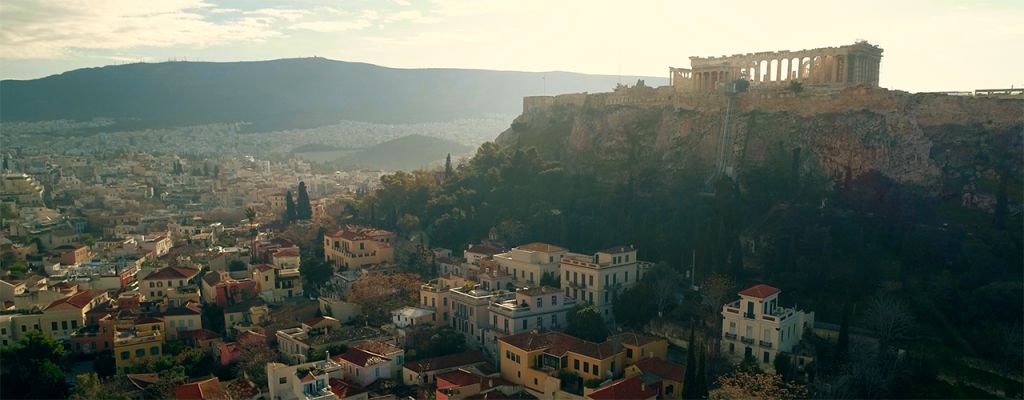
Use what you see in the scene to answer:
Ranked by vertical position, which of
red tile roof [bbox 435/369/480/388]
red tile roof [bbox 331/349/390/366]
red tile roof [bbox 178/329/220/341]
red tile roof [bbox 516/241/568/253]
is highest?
red tile roof [bbox 516/241/568/253]

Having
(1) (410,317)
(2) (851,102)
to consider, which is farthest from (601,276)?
(2) (851,102)

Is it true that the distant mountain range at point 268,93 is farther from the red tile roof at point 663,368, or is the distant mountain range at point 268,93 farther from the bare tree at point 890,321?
the red tile roof at point 663,368

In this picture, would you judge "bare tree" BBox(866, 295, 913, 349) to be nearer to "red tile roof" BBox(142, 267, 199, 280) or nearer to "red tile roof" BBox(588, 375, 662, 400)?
"red tile roof" BBox(588, 375, 662, 400)

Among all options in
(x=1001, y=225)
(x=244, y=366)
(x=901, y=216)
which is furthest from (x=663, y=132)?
(x=244, y=366)

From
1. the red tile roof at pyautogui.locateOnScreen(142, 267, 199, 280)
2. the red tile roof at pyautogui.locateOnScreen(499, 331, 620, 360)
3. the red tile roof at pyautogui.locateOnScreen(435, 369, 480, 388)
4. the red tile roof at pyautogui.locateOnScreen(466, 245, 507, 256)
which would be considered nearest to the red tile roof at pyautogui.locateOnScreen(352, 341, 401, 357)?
the red tile roof at pyautogui.locateOnScreen(435, 369, 480, 388)

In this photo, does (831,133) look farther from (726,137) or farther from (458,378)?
(458,378)

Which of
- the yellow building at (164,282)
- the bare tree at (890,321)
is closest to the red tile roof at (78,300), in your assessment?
the yellow building at (164,282)
